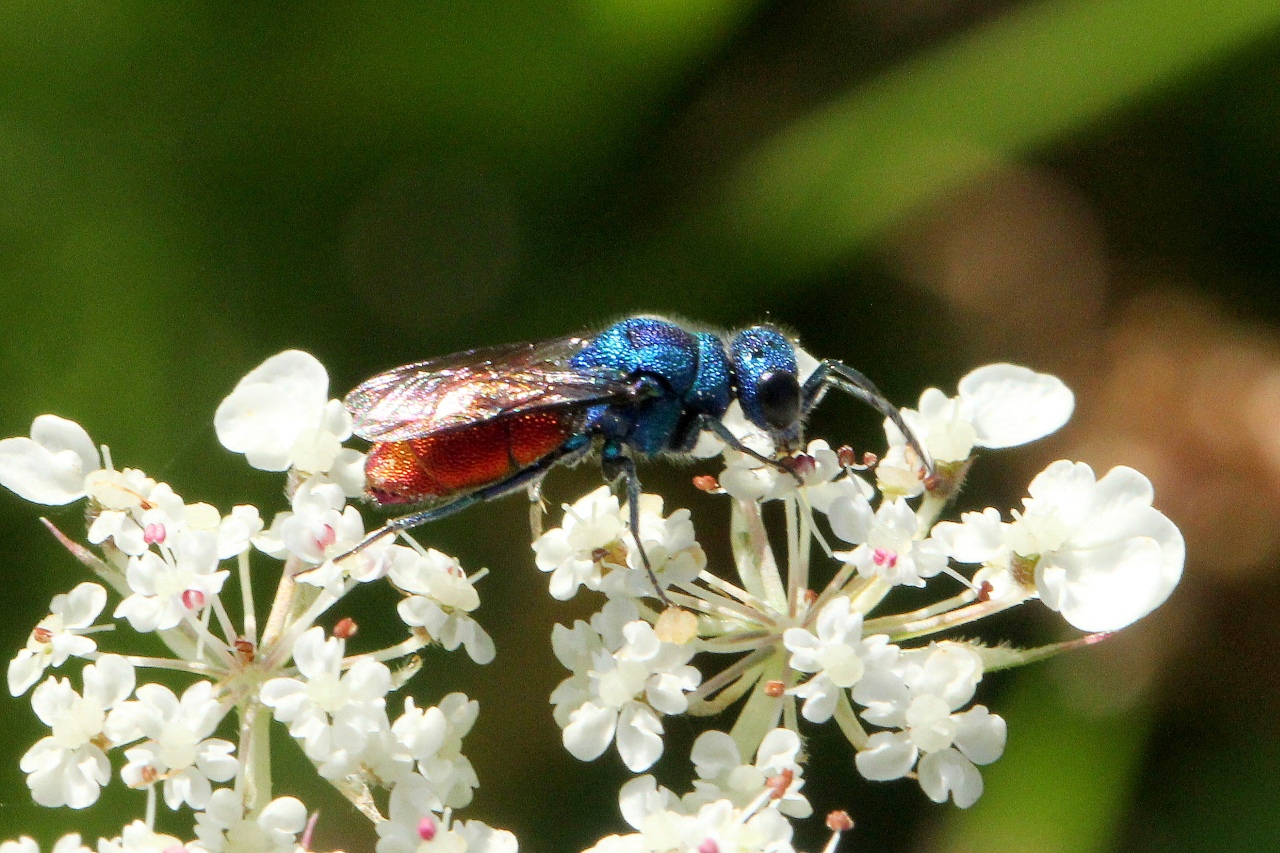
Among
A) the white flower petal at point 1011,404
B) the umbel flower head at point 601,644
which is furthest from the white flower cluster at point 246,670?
the white flower petal at point 1011,404

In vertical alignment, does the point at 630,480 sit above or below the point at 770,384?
below

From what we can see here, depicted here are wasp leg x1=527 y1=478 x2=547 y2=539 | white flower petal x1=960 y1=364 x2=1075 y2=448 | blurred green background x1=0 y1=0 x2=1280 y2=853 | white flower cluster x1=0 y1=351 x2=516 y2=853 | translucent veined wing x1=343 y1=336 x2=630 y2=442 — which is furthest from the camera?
blurred green background x1=0 y1=0 x2=1280 y2=853

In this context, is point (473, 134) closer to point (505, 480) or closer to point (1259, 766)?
point (505, 480)

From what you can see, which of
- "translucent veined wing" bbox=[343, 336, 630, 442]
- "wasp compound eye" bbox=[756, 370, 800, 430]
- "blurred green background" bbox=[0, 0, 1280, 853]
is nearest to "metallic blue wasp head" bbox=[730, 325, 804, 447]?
"wasp compound eye" bbox=[756, 370, 800, 430]

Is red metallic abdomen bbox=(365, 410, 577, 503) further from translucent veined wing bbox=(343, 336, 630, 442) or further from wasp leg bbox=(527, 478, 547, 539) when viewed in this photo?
wasp leg bbox=(527, 478, 547, 539)

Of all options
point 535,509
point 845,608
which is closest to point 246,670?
point 535,509

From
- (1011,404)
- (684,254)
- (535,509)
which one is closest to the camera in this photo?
(535,509)

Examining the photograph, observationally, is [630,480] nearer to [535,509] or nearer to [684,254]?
[535,509]
